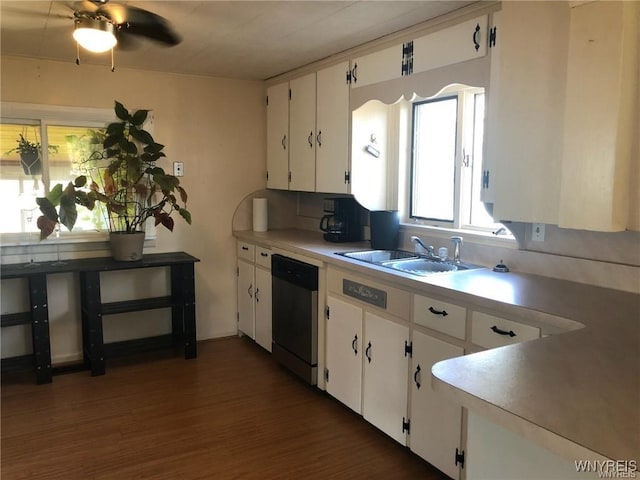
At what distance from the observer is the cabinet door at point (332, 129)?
3404 mm

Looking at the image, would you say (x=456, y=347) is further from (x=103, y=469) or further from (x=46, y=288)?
(x=46, y=288)

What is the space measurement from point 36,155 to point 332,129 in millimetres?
2177

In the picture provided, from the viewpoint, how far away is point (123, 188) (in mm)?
3818

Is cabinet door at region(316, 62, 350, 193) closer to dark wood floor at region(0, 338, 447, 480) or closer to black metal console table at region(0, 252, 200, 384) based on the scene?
black metal console table at region(0, 252, 200, 384)

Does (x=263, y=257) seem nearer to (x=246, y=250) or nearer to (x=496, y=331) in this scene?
(x=246, y=250)

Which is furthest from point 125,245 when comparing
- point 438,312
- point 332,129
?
point 438,312

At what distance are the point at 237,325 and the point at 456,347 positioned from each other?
109 inches

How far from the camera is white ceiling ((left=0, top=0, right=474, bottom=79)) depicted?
2.50 meters

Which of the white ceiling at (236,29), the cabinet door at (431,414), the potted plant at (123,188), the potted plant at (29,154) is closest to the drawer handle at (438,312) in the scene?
the cabinet door at (431,414)

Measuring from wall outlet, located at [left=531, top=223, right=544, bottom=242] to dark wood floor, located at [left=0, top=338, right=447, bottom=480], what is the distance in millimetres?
1220

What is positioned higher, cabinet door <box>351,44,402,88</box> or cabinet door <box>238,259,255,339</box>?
cabinet door <box>351,44,402,88</box>

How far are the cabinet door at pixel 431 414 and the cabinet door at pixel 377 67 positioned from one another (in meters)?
1.53

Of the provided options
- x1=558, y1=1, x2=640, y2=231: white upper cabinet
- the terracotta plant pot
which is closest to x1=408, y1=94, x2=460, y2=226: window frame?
x1=558, y1=1, x2=640, y2=231: white upper cabinet

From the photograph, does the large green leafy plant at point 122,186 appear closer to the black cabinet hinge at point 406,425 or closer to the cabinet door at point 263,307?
the cabinet door at point 263,307
